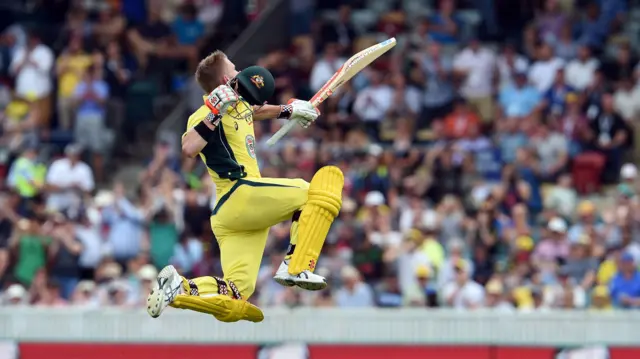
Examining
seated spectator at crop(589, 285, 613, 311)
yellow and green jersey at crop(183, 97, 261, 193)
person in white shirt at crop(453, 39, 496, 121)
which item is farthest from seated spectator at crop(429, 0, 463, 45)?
yellow and green jersey at crop(183, 97, 261, 193)

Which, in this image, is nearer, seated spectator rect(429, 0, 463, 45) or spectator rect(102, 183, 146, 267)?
spectator rect(102, 183, 146, 267)

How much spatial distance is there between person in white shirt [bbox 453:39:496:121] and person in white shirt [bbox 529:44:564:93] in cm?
52

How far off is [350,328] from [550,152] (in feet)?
15.6

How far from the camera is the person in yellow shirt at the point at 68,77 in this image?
65.0 feet

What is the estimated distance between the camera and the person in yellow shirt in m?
19.8

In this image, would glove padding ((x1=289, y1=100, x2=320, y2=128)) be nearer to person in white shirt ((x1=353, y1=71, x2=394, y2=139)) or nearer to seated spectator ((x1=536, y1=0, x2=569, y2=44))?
person in white shirt ((x1=353, y1=71, x2=394, y2=139))

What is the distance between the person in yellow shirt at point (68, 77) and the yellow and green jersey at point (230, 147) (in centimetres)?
893

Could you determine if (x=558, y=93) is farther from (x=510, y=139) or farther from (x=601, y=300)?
(x=601, y=300)

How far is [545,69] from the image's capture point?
63.7 feet

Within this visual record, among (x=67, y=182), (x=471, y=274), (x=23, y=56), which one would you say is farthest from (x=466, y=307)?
(x=23, y=56)

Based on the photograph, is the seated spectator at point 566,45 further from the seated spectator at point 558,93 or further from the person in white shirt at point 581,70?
the seated spectator at point 558,93

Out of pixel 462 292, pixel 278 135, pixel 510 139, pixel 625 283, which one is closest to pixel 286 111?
pixel 278 135

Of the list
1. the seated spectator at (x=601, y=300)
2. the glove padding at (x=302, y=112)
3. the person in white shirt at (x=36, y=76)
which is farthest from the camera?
the person in white shirt at (x=36, y=76)

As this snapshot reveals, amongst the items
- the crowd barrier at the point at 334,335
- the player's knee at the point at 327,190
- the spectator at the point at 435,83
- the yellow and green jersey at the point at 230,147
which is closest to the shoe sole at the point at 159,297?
the yellow and green jersey at the point at 230,147
